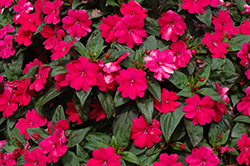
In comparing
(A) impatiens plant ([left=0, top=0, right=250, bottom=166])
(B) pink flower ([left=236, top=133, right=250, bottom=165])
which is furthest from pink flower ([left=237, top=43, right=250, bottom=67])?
(B) pink flower ([left=236, top=133, right=250, bottom=165])

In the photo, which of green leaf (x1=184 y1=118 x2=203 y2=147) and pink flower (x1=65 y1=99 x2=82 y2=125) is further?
pink flower (x1=65 y1=99 x2=82 y2=125)

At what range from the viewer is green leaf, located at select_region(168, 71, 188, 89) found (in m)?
1.67

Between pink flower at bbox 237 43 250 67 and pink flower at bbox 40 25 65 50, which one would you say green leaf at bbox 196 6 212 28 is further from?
pink flower at bbox 40 25 65 50

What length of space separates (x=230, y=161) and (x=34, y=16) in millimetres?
2050

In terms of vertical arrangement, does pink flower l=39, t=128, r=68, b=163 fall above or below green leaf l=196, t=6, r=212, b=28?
below

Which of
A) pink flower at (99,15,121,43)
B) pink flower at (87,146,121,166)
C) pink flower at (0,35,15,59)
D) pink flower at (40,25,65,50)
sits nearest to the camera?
pink flower at (87,146,121,166)

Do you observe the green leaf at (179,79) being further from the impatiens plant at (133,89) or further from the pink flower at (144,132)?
the pink flower at (144,132)

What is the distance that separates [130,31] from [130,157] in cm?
94

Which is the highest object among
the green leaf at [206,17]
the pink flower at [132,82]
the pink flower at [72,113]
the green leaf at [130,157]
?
the green leaf at [206,17]

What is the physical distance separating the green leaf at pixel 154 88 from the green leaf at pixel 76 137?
550 millimetres

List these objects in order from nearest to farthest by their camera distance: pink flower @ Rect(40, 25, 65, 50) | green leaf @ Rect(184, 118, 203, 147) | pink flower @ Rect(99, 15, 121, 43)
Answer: green leaf @ Rect(184, 118, 203, 147), pink flower @ Rect(99, 15, 121, 43), pink flower @ Rect(40, 25, 65, 50)

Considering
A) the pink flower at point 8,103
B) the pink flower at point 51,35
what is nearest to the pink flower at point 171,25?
the pink flower at point 51,35

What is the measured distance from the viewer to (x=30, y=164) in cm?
162

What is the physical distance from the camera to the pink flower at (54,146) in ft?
5.06
